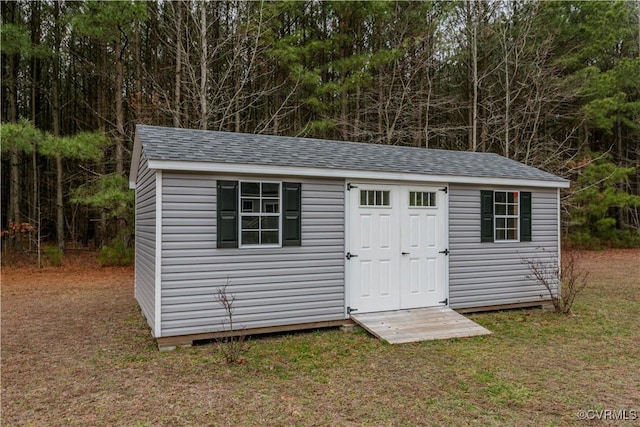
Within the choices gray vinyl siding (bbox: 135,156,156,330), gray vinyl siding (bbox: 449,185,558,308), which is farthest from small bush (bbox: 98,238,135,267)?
gray vinyl siding (bbox: 449,185,558,308)

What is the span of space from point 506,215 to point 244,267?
15.9ft

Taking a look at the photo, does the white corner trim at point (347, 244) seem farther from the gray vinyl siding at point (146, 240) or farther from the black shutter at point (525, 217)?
the black shutter at point (525, 217)

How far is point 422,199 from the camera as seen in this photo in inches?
269

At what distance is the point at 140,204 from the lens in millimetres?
7281

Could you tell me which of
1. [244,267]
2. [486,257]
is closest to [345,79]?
[486,257]

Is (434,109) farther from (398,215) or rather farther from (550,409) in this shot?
(550,409)

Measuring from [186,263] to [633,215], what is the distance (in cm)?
2229

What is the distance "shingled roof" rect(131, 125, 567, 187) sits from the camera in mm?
5539

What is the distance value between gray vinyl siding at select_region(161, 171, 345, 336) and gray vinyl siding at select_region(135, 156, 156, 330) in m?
0.45

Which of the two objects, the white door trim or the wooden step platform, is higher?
the white door trim

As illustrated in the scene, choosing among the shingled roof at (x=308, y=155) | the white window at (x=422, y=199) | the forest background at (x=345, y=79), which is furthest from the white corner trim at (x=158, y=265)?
the forest background at (x=345, y=79)

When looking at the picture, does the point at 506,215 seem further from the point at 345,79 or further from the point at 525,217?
the point at 345,79

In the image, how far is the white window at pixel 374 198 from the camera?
21.1 ft

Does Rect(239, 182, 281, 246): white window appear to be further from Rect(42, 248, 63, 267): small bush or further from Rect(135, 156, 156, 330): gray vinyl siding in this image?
Rect(42, 248, 63, 267): small bush
